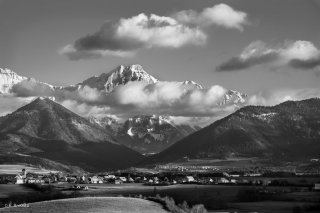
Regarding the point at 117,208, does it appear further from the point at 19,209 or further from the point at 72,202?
the point at 19,209

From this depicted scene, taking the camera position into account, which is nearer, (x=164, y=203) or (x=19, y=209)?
(x=19, y=209)

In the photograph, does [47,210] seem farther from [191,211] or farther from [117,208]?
[191,211]

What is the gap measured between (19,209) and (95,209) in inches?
702

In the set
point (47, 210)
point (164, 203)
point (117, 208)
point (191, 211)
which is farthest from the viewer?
point (164, 203)

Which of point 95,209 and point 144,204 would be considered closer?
point 95,209

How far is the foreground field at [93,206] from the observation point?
15562cm

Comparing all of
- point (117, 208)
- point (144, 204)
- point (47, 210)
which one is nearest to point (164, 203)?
point (144, 204)

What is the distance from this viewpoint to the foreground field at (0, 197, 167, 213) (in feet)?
511

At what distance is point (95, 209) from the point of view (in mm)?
157500

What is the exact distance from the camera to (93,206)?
16375cm

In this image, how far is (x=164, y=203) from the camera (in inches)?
7554

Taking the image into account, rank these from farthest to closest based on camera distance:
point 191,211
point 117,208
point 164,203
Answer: point 164,203
point 191,211
point 117,208

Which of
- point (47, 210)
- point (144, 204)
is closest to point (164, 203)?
point (144, 204)

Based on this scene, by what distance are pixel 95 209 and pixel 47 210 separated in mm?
11423
